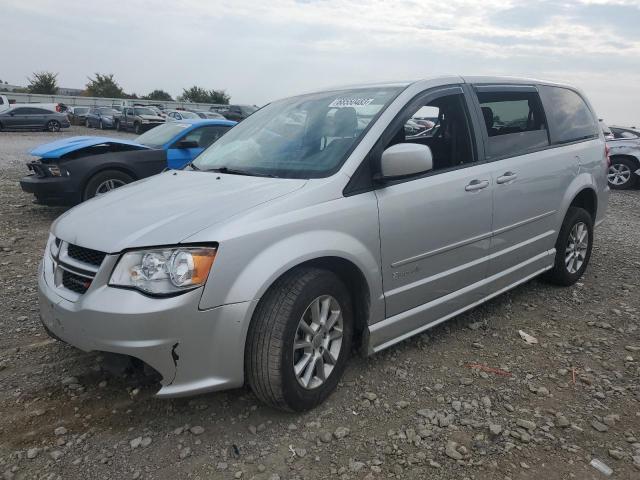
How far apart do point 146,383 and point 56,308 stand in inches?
28.1

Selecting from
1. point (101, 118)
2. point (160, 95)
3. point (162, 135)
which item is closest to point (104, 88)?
point (160, 95)

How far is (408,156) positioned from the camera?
9.30 feet

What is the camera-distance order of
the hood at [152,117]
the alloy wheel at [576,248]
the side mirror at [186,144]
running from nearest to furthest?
the alloy wheel at [576,248], the side mirror at [186,144], the hood at [152,117]

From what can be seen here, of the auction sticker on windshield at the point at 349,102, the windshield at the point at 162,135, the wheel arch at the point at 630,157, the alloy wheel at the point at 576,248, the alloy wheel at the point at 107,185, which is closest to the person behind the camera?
the auction sticker on windshield at the point at 349,102

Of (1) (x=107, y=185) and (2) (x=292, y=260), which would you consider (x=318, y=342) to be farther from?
(1) (x=107, y=185)

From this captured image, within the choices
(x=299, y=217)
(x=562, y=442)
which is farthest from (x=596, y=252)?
(x=299, y=217)

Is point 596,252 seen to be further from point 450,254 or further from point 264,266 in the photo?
point 264,266

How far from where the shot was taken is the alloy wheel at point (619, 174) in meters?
11.8

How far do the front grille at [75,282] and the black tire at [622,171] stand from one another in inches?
480

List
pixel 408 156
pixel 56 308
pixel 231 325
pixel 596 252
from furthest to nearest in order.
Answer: pixel 596 252 → pixel 408 156 → pixel 56 308 → pixel 231 325

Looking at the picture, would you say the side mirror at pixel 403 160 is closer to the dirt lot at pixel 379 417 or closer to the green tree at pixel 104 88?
the dirt lot at pixel 379 417

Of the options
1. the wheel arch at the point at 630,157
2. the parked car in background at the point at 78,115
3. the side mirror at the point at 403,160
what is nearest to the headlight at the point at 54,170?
the side mirror at the point at 403,160

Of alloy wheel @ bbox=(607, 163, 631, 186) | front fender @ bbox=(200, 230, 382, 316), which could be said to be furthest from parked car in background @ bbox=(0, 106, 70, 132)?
front fender @ bbox=(200, 230, 382, 316)

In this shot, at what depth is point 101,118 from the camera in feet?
103
